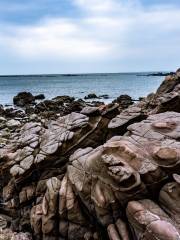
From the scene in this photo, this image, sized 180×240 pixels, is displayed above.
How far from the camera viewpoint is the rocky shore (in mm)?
9602

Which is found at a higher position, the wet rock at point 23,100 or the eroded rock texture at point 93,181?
the eroded rock texture at point 93,181

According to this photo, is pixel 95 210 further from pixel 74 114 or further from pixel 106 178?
pixel 74 114

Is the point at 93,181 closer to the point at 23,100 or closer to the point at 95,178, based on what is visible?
the point at 95,178

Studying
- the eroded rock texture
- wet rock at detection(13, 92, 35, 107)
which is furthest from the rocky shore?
wet rock at detection(13, 92, 35, 107)

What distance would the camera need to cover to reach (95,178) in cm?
1089

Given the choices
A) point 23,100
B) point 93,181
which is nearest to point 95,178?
point 93,181

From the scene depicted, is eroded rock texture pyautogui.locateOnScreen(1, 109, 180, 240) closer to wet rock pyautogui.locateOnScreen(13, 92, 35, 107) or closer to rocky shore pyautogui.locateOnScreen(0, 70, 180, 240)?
rocky shore pyautogui.locateOnScreen(0, 70, 180, 240)

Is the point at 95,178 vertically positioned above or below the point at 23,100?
above

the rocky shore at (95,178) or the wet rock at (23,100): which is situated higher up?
the rocky shore at (95,178)

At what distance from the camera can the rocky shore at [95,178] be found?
31.5 feet

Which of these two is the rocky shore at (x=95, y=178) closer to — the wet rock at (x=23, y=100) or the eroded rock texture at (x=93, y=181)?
the eroded rock texture at (x=93, y=181)

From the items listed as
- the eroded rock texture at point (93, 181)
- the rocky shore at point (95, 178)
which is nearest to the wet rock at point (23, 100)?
the rocky shore at point (95, 178)

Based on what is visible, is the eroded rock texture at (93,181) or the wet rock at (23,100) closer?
the eroded rock texture at (93,181)

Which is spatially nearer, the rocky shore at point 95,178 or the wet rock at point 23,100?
the rocky shore at point 95,178
